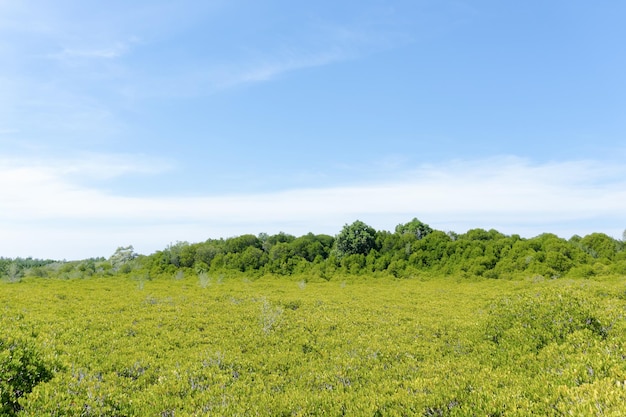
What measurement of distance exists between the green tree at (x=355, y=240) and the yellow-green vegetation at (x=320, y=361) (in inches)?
2152

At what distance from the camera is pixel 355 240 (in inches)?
3071

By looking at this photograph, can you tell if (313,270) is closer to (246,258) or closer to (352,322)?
(246,258)

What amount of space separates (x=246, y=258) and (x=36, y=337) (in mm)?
64617

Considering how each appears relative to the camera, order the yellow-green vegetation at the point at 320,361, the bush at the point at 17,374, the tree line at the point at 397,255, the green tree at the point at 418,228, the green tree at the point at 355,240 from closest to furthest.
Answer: the bush at the point at 17,374
the yellow-green vegetation at the point at 320,361
the tree line at the point at 397,255
the green tree at the point at 355,240
the green tree at the point at 418,228

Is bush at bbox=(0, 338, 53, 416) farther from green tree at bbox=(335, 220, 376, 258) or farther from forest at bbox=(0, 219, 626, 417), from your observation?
green tree at bbox=(335, 220, 376, 258)

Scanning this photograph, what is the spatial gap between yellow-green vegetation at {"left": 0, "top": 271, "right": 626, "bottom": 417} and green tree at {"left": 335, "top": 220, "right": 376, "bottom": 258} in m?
54.7

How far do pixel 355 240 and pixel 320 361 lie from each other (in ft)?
207

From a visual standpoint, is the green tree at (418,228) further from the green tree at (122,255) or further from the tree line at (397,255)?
the green tree at (122,255)

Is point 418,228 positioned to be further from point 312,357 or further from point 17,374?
point 17,374

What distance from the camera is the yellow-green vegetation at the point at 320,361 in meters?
9.24

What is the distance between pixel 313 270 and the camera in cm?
7131

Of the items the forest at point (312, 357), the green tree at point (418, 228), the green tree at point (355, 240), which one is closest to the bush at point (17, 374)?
the forest at point (312, 357)

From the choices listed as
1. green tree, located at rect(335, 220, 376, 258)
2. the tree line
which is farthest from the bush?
green tree, located at rect(335, 220, 376, 258)

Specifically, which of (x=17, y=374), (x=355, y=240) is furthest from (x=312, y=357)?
(x=355, y=240)
